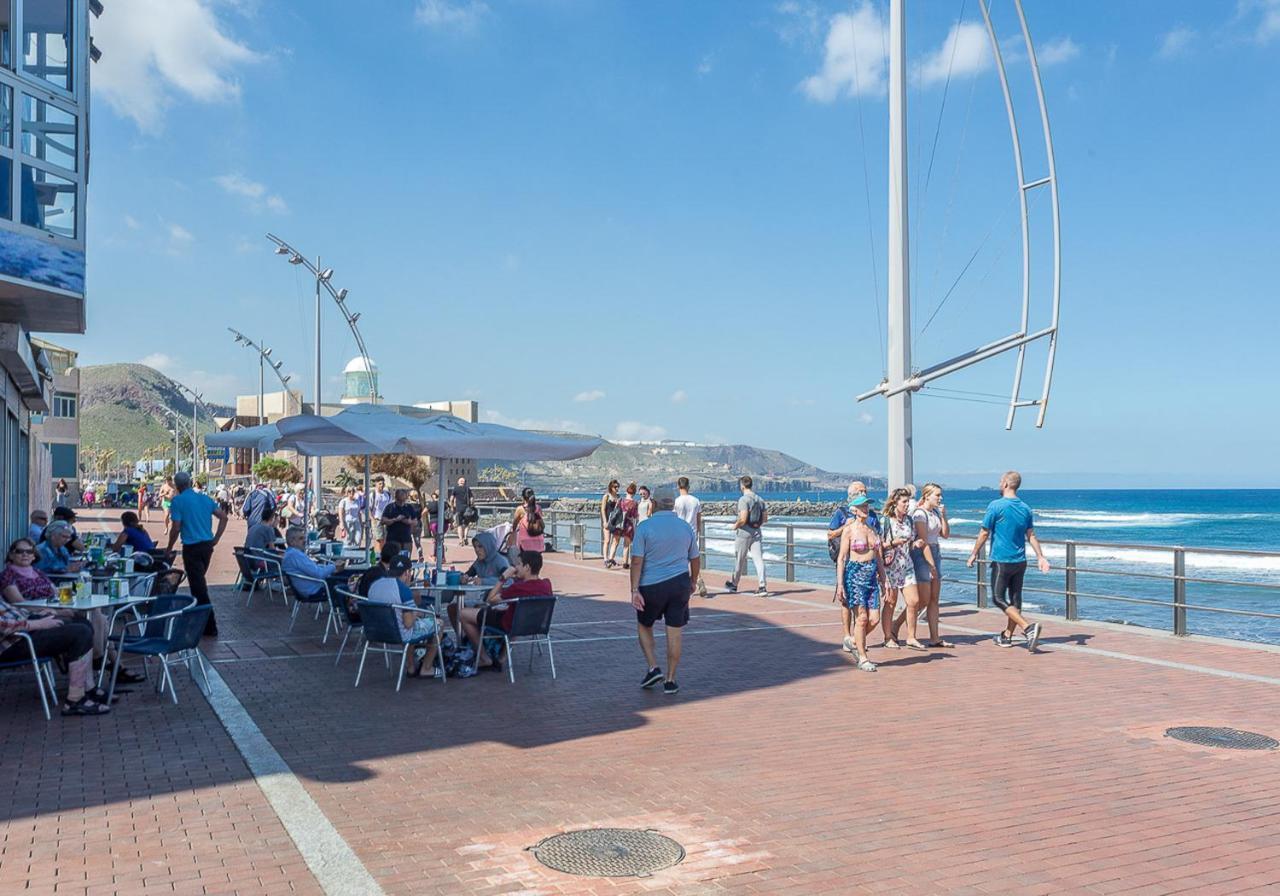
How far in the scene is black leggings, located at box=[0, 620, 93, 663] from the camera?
7.21m

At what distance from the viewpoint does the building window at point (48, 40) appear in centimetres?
1094

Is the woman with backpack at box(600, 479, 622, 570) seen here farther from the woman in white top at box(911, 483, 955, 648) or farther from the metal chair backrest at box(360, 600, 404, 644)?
the metal chair backrest at box(360, 600, 404, 644)

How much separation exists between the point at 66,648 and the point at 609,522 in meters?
12.7

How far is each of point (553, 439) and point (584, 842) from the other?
21.5ft

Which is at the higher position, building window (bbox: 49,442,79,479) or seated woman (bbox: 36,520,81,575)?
building window (bbox: 49,442,79,479)

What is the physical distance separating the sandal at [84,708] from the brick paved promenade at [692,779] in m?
0.16

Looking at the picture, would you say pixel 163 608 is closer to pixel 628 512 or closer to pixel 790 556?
pixel 790 556

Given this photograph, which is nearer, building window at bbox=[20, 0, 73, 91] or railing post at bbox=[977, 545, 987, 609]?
building window at bbox=[20, 0, 73, 91]

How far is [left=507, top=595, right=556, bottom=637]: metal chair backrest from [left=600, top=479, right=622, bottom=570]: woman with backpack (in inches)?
372

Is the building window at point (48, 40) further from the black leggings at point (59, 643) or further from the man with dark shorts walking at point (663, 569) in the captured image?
the man with dark shorts walking at point (663, 569)

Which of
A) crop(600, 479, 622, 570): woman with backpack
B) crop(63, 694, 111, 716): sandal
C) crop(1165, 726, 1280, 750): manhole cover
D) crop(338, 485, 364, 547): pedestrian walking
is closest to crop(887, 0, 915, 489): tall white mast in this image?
crop(600, 479, 622, 570): woman with backpack

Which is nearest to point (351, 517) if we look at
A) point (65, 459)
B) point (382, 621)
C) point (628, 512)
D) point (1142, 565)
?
point (628, 512)

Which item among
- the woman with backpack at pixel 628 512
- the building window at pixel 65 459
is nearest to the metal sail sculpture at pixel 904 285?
the woman with backpack at pixel 628 512

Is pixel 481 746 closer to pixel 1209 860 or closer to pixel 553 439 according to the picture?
pixel 1209 860
